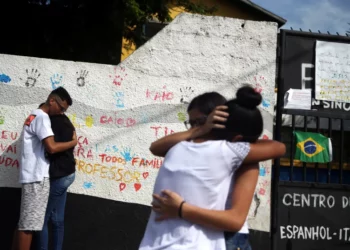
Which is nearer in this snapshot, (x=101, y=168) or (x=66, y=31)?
(x=101, y=168)

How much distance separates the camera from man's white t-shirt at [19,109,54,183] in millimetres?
4801

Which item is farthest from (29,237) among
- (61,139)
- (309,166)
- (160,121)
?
(309,166)

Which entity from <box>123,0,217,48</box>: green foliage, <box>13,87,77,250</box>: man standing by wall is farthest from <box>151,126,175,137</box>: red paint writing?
<box>123,0,217,48</box>: green foliage

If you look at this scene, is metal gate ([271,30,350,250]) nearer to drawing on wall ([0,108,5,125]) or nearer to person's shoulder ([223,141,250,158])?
drawing on wall ([0,108,5,125])

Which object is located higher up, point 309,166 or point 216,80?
point 216,80

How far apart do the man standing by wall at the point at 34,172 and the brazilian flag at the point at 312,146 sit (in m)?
2.30

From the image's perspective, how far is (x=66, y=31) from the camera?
927cm

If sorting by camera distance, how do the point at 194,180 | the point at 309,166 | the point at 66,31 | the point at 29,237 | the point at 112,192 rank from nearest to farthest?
the point at 194,180 < the point at 29,237 < the point at 112,192 < the point at 309,166 < the point at 66,31

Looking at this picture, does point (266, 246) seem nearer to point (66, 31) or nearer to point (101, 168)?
point (101, 168)

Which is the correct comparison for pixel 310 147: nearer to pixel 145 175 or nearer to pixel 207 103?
pixel 145 175

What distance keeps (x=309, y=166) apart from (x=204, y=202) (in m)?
3.75

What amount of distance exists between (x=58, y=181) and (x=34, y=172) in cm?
26

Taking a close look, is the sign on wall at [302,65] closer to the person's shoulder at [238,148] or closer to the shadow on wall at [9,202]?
the shadow on wall at [9,202]

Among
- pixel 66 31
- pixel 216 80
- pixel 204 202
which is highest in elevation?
pixel 66 31
